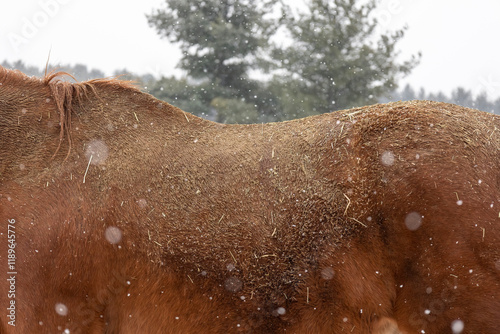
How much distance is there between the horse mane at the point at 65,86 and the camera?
287cm

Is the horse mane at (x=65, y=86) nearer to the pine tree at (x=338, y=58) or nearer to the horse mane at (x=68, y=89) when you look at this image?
the horse mane at (x=68, y=89)

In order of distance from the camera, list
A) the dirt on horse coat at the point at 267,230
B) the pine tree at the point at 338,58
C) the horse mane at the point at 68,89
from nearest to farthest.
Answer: the dirt on horse coat at the point at 267,230, the horse mane at the point at 68,89, the pine tree at the point at 338,58

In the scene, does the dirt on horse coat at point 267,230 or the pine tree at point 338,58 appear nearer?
the dirt on horse coat at point 267,230

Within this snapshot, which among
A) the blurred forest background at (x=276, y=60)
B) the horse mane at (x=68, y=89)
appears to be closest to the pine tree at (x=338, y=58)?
the blurred forest background at (x=276, y=60)

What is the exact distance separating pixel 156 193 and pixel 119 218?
27cm

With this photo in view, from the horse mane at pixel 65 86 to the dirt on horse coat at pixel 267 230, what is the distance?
8.8 inches

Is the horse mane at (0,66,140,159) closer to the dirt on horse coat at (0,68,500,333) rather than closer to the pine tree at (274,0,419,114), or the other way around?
the dirt on horse coat at (0,68,500,333)

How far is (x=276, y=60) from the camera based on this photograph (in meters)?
16.7

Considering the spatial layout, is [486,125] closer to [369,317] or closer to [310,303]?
[369,317]

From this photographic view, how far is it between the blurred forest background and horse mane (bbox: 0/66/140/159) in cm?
1225

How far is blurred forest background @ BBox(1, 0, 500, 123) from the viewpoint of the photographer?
629 inches

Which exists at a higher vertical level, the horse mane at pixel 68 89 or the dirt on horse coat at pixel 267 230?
the horse mane at pixel 68 89

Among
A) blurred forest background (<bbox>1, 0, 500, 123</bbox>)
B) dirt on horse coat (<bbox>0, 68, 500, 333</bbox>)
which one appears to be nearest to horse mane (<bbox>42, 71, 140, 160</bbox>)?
dirt on horse coat (<bbox>0, 68, 500, 333</bbox>)

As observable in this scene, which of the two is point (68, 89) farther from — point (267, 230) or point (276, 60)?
point (276, 60)
